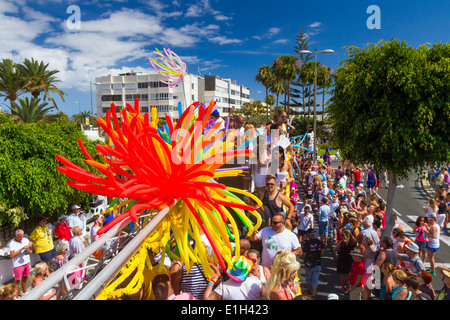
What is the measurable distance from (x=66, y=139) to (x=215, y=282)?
696cm

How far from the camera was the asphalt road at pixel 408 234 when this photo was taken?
19.1 ft

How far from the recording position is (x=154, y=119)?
5.07 ft

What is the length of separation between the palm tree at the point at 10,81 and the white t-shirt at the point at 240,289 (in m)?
21.6

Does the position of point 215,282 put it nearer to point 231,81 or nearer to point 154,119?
point 154,119

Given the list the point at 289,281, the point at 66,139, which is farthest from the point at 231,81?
the point at 289,281

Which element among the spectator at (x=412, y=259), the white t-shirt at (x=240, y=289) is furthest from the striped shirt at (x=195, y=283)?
the spectator at (x=412, y=259)

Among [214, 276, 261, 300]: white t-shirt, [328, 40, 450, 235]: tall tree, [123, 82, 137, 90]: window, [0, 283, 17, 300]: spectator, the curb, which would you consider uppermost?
[123, 82, 137, 90]: window

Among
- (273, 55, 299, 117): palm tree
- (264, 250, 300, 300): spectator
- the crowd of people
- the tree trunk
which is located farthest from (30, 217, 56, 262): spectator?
(273, 55, 299, 117): palm tree

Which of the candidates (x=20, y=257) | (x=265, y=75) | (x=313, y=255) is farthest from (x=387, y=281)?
(x=265, y=75)

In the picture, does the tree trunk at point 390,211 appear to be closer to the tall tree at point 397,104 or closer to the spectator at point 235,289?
the tall tree at point 397,104

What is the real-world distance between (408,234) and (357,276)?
511 centimetres

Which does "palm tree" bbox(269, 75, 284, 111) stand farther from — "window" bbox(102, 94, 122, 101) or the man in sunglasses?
the man in sunglasses

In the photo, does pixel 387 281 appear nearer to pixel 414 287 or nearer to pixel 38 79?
pixel 414 287

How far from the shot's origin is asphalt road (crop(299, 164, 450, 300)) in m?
5.82
